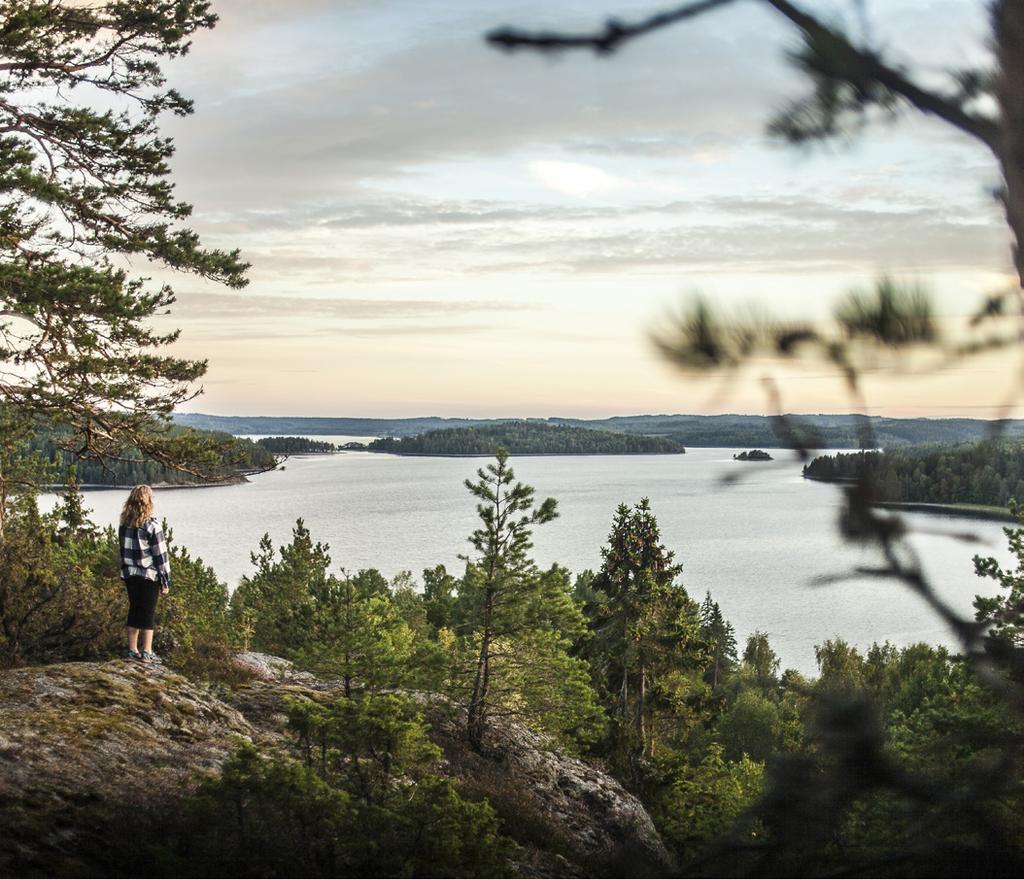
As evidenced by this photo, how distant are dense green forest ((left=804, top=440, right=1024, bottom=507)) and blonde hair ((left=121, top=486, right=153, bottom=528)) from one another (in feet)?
24.6

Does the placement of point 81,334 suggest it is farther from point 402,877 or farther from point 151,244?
point 402,877

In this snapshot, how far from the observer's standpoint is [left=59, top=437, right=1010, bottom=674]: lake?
61469 mm

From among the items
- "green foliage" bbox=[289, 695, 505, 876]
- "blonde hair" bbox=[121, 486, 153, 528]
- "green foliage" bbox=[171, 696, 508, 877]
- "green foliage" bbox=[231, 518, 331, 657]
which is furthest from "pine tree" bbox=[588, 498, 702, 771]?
"green foliage" bbox=[171, 696, 508, 877]

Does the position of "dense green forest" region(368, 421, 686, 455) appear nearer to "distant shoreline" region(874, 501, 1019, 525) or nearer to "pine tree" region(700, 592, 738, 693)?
"pine tree" region(700, 592, 738, 693)

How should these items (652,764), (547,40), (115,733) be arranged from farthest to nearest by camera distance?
(652,764), (115,733), (547,40)

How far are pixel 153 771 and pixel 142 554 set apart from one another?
2369mm

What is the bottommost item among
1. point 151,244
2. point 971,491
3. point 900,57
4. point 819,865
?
point 819,865

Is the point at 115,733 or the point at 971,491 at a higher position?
the point at 971,491

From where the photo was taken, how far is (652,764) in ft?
73.9

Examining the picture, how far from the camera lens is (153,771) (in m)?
7.06

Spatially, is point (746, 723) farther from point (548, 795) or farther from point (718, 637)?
point (548, 795)

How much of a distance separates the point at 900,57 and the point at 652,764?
22.0 m

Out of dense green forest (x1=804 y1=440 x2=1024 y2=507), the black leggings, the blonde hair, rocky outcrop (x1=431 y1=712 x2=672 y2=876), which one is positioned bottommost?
rocky outcrop (x1=431 y1=712 x2=672 y2=876)

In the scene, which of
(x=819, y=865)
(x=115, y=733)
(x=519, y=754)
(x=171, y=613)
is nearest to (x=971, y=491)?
(x=819, y=865)
